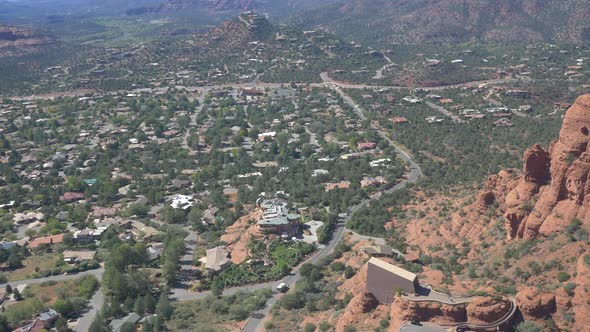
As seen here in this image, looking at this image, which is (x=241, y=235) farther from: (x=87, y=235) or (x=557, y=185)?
(x=557, y=185)

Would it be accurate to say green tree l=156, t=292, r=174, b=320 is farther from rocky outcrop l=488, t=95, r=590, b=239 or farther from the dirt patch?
rocky outcrop l=488, t=95, r=590, b=239

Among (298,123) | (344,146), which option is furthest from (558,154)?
(298,123)

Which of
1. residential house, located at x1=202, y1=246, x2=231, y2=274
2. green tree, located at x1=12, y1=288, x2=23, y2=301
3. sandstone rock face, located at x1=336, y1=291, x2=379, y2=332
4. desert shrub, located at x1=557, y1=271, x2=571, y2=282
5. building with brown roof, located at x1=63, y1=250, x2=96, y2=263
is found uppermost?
desert shrub, located at x1=557, y1=271, x2=571, y2=282

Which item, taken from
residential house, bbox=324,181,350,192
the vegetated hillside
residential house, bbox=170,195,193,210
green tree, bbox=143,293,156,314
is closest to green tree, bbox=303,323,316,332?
the vegetated hillside

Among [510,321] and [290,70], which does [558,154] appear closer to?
[510,321]

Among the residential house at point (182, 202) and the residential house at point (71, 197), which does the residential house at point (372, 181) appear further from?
the residential house at point (71, 197)

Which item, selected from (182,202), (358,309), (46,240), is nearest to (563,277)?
(358,309)
